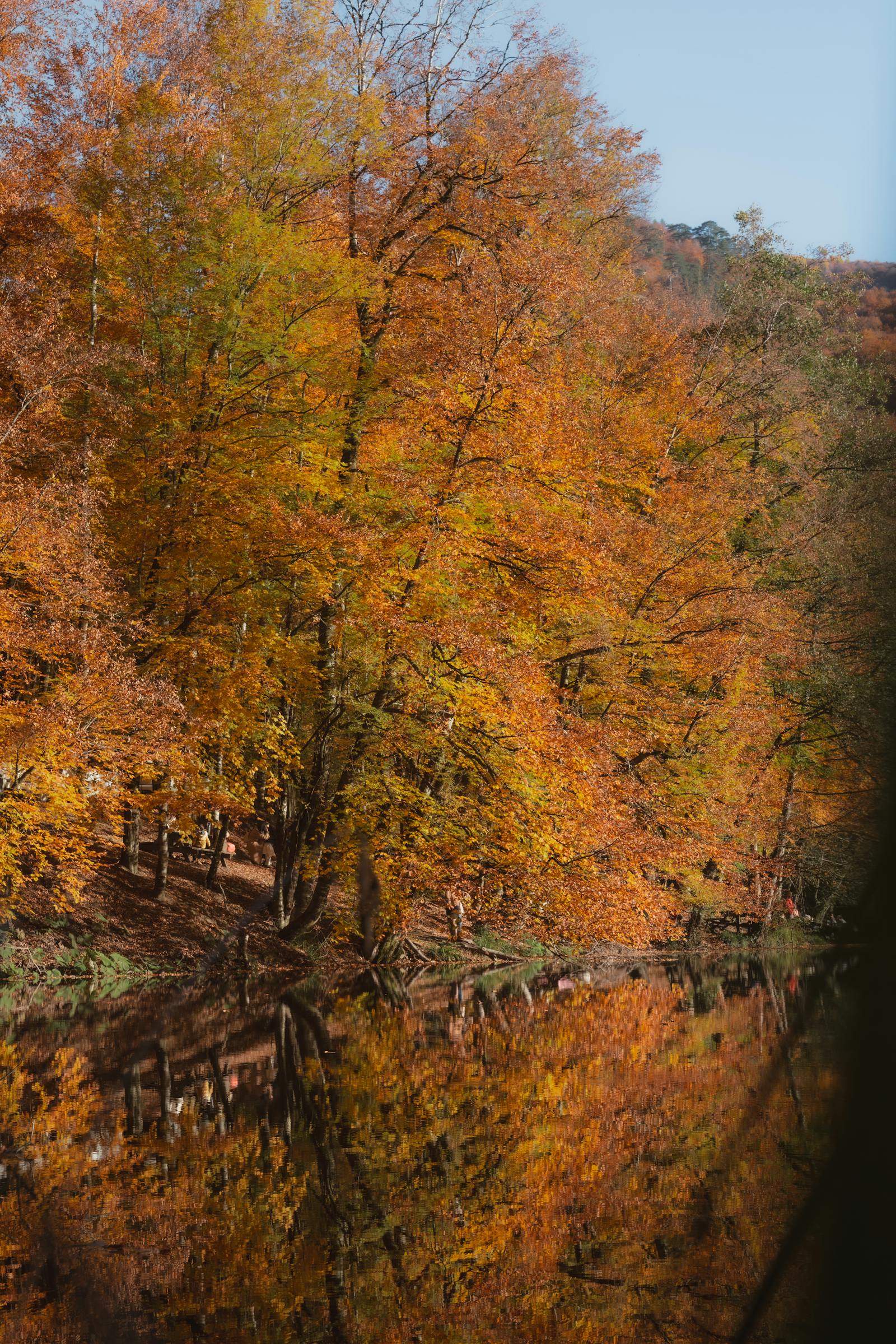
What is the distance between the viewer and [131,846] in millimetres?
17922

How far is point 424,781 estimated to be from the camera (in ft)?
51.4

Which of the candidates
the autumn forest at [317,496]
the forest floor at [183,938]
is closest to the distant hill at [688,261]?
the autumn forest at [317,496]

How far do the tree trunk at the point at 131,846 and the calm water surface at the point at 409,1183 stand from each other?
760cm

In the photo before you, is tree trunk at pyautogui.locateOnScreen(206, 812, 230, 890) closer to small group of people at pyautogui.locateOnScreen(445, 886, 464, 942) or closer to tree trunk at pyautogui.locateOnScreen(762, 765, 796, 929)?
small group of people at pyautogui.locateOnScreen(445, 886, 464, 942)

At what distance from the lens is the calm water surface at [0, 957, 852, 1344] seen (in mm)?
3682

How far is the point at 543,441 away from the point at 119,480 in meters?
5.73

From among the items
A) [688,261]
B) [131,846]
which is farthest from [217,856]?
[688,261]

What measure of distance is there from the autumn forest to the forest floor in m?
0.33

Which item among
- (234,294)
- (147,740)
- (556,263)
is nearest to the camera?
(147,740)

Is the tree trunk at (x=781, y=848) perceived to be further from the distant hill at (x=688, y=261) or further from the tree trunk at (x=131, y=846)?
the tree trunk at (x=131, y=846)

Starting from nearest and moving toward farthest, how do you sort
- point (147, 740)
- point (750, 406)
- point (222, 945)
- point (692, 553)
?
point (147, 740)
point (222, 945)
point (692, 553)
point (750, 406)

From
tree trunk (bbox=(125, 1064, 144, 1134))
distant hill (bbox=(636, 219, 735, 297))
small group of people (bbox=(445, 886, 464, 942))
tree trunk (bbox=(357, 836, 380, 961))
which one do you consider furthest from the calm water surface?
distant hill (bbox=(636, 219, 735, 297))

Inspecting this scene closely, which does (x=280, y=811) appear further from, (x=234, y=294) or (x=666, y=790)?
(x=234, y=294)

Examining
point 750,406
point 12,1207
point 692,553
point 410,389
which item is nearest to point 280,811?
point 410,389
